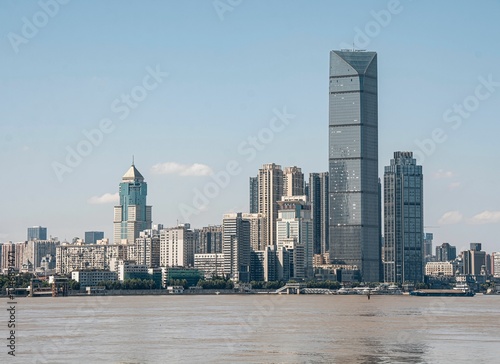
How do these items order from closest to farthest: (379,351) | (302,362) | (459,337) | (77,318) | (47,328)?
(302,362), (379,351), (459,337), (47,328), (77,318)

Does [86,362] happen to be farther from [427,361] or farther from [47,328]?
[47,328]

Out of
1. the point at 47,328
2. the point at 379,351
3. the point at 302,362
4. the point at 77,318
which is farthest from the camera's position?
the point at 77,318

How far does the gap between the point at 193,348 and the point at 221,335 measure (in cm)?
1397

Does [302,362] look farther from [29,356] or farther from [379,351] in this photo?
[29,356]

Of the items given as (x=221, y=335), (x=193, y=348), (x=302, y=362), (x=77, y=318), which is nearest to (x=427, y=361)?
(x=302, y=362)

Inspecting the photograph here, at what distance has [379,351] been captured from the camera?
277 feet

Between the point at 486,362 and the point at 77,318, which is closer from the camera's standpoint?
the point at 486,362

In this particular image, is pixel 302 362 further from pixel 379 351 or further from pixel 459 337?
pixel 459 337

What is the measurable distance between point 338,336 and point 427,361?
23.4 meters

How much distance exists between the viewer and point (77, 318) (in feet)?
442

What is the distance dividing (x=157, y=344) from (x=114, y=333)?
553 inches

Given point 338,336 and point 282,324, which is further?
point 282,324

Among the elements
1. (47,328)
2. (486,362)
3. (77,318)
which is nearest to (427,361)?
(486,362)

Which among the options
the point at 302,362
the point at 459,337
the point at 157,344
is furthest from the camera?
the point at 459,337
